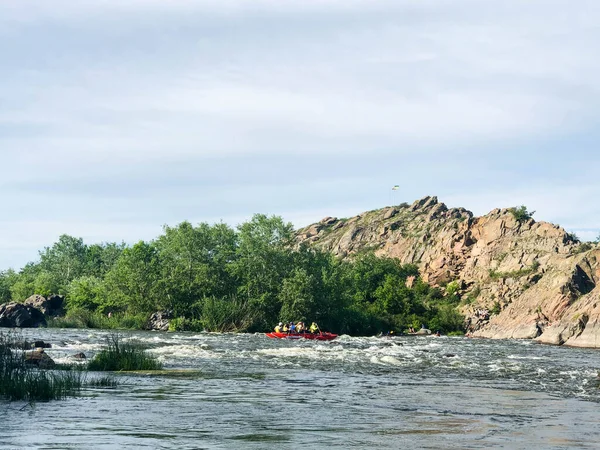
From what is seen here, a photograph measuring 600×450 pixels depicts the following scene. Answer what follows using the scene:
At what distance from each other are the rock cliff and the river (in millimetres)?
44474

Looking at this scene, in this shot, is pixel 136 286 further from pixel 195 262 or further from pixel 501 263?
pixel 501 263

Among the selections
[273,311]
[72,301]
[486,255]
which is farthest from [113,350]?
[486,255]

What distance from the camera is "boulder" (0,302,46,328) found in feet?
251

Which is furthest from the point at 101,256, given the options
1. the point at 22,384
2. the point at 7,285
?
the point at 22,384

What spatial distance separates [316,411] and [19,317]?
210 ft

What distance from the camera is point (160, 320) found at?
80.0 meters

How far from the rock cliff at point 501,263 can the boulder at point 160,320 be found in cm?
3778

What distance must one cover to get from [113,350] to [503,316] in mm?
74241

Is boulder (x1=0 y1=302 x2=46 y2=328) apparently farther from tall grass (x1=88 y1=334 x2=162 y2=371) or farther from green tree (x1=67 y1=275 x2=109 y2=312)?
tall grass (x1=88 y1=334 x2=162 y2=371)

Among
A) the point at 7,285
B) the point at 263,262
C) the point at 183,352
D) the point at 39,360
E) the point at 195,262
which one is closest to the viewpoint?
the point at 39,360

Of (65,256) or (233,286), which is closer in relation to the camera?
(233,286)

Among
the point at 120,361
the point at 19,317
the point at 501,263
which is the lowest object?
the point at 120,361

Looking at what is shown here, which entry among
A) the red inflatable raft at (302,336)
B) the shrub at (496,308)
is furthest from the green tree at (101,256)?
the red inflatable raft at (302,336)

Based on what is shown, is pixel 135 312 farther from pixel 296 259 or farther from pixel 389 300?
pixel 389 300
